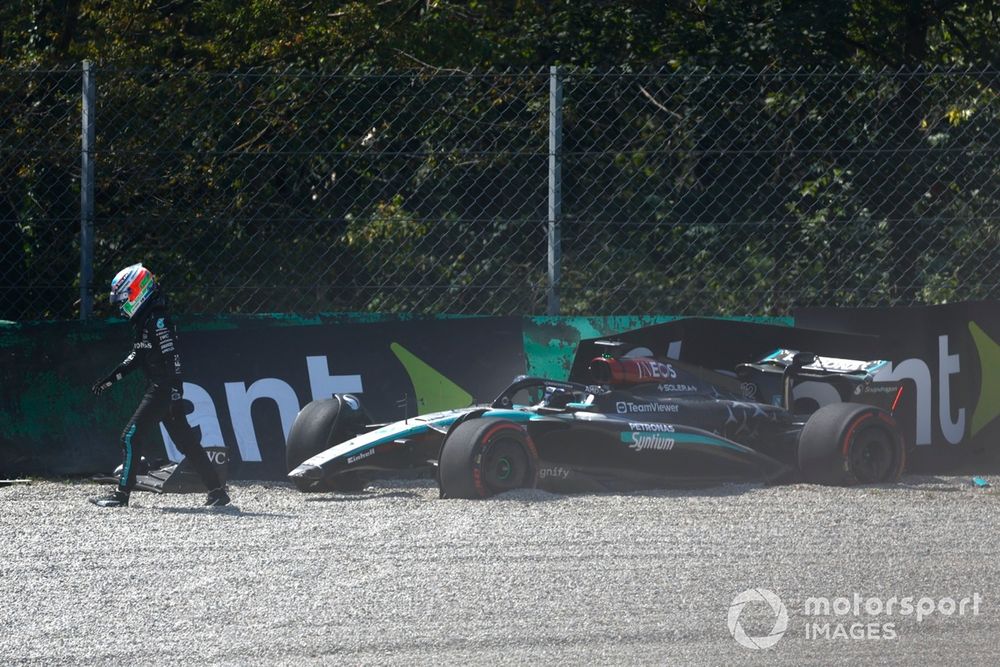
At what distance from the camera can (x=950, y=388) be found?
29.2ft

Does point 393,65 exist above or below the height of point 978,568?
above

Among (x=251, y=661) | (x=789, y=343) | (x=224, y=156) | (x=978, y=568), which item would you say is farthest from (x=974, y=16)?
(x=251, y=661)

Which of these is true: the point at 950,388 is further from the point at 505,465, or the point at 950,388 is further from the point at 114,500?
the point at 114,500

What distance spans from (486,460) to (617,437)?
901mm

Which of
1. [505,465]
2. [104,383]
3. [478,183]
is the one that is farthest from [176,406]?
[478,183]

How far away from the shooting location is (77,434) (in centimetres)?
863

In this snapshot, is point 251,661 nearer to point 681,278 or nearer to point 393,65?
point 681,278

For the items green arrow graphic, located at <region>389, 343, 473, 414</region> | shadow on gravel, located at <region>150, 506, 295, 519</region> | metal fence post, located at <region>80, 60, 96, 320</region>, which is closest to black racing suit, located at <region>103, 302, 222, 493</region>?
shadow on gravel, located at <region>150, 506, 295, 519</region>

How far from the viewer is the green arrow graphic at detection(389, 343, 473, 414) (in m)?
8.71

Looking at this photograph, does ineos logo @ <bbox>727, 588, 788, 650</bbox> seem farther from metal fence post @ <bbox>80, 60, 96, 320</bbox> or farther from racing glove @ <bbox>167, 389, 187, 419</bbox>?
metal fence post @ <bbox>80, 60, 96, 320</bbox>

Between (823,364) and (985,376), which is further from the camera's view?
(985,376)

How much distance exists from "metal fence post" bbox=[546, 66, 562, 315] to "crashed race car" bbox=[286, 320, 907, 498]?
2.00 feet

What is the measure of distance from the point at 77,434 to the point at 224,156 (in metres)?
2.10

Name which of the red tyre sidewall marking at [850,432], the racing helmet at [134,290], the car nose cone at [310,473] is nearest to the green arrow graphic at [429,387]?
the car nose cone at [310,473]
